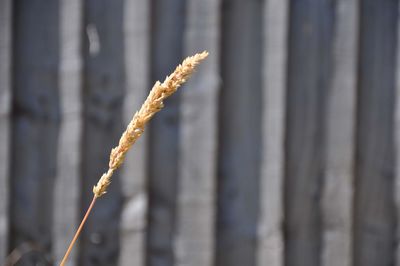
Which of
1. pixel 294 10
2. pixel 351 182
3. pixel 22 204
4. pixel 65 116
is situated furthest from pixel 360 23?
pixel 22 204

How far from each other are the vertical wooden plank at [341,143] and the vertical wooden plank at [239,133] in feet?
0.78

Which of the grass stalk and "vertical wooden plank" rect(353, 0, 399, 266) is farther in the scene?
"vertical wooden plank" rect(353, 0, 399, 266)

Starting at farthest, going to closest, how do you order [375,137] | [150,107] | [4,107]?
[375,137] < [4,107] < [150,107]

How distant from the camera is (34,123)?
225 cm

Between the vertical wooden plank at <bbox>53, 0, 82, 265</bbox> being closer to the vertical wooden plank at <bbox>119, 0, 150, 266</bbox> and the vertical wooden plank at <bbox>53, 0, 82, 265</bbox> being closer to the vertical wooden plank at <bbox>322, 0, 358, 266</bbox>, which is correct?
the vertical wooden plank at <bbox>119, 0, 150, 266</bbox>

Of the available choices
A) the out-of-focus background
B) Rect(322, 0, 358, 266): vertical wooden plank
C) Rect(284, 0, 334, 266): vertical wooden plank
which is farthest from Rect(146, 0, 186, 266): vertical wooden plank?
Rect(322, 0, 358, 266): vertical wooden plank

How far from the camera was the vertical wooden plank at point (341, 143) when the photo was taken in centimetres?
229

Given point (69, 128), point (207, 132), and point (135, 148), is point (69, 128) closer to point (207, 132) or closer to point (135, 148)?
point (135, 148)

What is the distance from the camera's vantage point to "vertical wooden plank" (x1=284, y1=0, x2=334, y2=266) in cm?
Answer: 229

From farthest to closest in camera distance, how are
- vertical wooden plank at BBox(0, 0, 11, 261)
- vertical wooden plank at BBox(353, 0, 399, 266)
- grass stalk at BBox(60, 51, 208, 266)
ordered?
vertical wooden plank at BBox(353, 0, 399, 266)
vertical wooden plank at BBox(0, 0, 11, 261)
grass stalk at BBox(60, 51, 208, 266)

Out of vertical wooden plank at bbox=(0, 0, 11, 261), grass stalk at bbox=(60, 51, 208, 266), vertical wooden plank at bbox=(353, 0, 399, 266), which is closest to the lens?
grass stalk at bbox=(60, 51, 208, 266)

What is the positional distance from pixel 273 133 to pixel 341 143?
230 millimetres

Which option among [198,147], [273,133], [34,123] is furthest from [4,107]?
[273,133]

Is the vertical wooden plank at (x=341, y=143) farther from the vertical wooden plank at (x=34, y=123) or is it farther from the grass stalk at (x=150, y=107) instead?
the grass stalk at (x=150, y=107)
